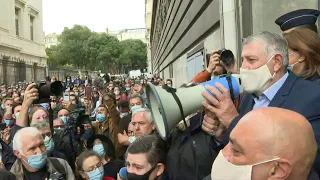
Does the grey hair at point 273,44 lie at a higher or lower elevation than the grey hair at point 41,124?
higher

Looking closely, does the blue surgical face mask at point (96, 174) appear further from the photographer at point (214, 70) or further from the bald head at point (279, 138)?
the bald head at point (279, 138)

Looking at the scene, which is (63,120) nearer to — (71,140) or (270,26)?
(71,140)

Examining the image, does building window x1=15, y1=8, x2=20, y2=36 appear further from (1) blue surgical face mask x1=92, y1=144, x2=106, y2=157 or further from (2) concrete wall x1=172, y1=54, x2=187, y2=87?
(1) blue surgical face mask x1=92, y1=144, x2=106, y2=157

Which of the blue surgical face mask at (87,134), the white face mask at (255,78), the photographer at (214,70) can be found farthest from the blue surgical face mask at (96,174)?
the white face mask at (255,78)

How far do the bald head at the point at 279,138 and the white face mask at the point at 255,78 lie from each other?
2.58 feet

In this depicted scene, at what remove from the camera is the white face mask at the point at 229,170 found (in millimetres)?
1646

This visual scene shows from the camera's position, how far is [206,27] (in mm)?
9102

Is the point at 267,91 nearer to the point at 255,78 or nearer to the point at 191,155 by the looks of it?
the point at 255,78

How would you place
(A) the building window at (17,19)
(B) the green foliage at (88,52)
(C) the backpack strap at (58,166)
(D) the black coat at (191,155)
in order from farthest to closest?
(B) the green foliage at (88,52)
(A) the building window at (17,19)
(C) the backpack strap at (58,166)
(D) the black coat at (191,155)

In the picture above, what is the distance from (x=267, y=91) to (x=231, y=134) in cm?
90

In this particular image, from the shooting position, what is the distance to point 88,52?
75.1 meters

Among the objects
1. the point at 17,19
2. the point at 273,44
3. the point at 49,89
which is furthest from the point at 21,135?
the point at 17,19

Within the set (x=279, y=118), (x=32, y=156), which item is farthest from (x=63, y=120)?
(x=279, y=118)

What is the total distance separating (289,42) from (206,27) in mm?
6271
